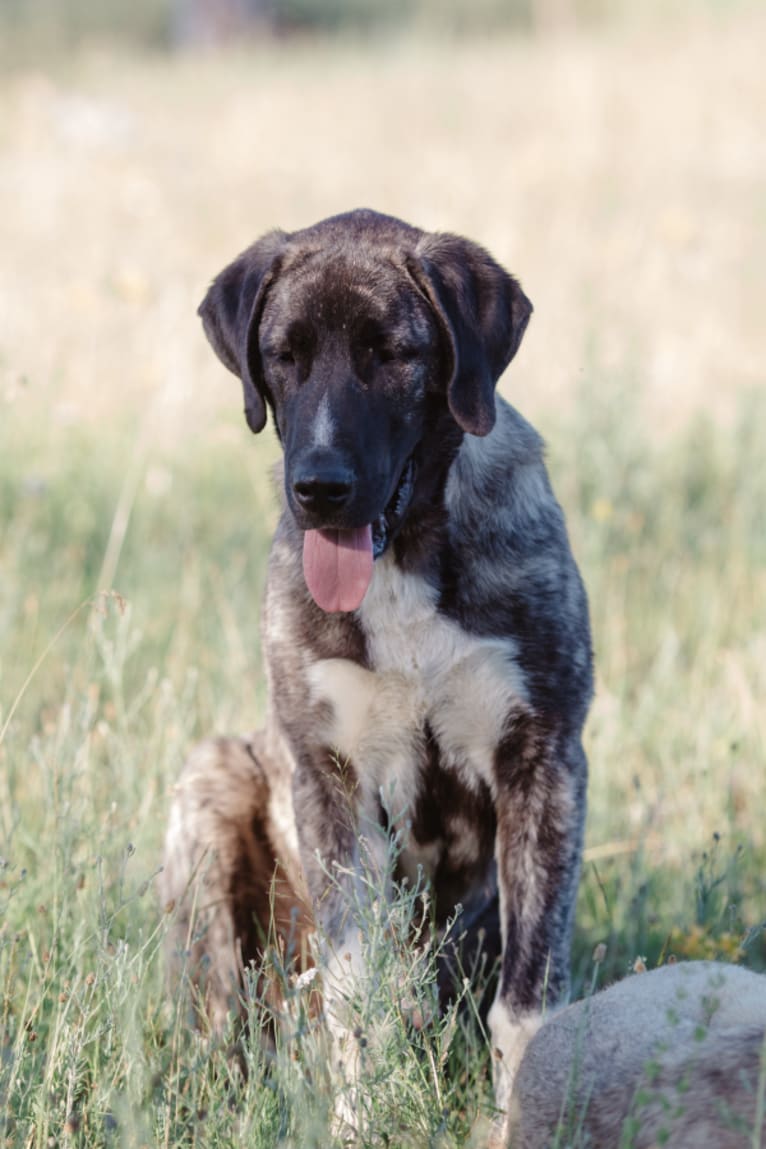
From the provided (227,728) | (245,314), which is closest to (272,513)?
(227,728)

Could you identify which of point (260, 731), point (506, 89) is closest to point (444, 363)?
point (260, 731)

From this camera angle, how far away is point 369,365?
128 inches

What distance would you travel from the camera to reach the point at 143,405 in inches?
296

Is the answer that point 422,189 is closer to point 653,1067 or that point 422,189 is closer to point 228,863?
point 228,863

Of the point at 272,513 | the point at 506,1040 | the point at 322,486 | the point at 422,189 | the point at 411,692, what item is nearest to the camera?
the point at 322,486

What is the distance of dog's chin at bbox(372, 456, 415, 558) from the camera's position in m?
3.26

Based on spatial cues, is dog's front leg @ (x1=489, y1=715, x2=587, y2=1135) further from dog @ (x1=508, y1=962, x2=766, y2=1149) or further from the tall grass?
dog @ (x1=508, y1=962, x2=766, y2=1149)

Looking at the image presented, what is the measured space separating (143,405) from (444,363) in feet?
14.6

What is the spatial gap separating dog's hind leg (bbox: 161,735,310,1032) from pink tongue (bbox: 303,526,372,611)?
77 cm

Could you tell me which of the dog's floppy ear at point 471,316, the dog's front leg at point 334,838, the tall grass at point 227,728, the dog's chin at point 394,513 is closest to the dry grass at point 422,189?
the tall grass at point 227,728

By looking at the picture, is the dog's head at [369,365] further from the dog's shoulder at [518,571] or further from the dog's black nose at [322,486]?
the dog's shoulder at [518,571]

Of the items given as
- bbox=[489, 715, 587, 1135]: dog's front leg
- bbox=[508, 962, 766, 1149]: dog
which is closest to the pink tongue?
bbox=[489, 715, 587, 1135]: dog's front leg

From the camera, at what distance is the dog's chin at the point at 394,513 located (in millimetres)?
3264

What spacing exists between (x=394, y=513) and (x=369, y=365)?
33 cm
